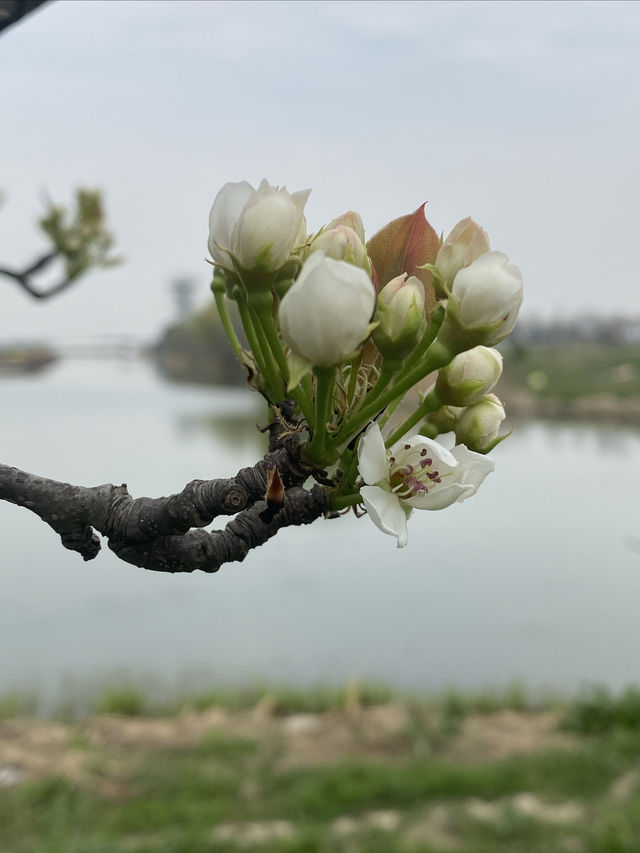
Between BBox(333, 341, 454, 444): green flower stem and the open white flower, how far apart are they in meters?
0.01

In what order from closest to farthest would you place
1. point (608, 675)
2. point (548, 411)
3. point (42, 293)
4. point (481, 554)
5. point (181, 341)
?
point (42, 293), point (608, 675), point (481, 554), point (548, 411), point (181, 341)

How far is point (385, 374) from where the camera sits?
679 millimetres

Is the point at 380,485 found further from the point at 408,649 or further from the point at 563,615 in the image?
the point at 563,615

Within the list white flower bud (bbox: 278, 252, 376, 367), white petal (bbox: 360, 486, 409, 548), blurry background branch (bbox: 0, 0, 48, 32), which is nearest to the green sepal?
white flower bud (bbox: 278, 252, 376, 367)

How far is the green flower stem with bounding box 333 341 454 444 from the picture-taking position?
667 mm

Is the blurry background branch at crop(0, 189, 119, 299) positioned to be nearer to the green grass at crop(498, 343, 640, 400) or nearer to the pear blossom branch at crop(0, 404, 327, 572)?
the pear blossom branch at crop(0, 404, 327, 572)

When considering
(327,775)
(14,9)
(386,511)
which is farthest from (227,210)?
(327,775)

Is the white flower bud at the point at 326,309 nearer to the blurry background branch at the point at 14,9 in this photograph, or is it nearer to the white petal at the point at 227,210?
the white petal at the point at 227,210

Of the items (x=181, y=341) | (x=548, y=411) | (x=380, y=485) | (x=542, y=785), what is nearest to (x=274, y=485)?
(x=380, y=485)

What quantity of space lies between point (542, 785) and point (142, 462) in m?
17.0

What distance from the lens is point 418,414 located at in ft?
2.40

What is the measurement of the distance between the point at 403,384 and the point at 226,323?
18cm

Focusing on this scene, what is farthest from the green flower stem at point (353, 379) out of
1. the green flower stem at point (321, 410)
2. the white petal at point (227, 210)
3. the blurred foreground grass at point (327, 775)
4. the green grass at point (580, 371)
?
the green grass at point (580, 371)

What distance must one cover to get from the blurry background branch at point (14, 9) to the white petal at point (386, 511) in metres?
0.87
